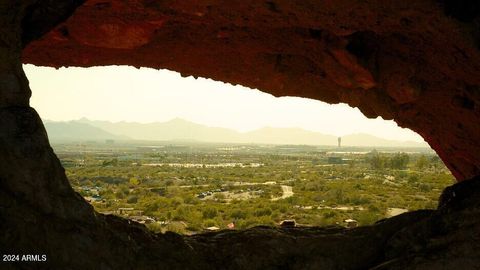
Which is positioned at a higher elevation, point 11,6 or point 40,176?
point 11,6

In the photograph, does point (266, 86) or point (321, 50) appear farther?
point (266, 86)

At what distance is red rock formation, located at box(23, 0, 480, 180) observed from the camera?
17.9 ft

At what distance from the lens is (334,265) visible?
452cm

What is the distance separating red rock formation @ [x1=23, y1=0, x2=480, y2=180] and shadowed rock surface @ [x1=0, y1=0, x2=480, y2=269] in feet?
0.08

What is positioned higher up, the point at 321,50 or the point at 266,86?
the point at 321,50

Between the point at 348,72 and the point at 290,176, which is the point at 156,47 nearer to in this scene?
the point at 348,72

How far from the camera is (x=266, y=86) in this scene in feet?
27.8

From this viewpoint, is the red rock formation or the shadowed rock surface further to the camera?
the red rock formation

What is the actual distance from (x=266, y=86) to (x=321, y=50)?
1.76 metres

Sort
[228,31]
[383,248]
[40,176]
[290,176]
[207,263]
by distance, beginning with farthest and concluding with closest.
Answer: [290,176]
[228,31]
[383,248]
[207,263]
[40,176]

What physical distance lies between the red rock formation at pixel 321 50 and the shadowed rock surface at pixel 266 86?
0.08 feet

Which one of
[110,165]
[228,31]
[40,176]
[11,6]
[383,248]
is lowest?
[110,165]

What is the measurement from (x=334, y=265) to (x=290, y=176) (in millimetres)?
60933

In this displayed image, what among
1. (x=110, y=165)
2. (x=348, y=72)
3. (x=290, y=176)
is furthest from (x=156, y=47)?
(x=110, y=165)
